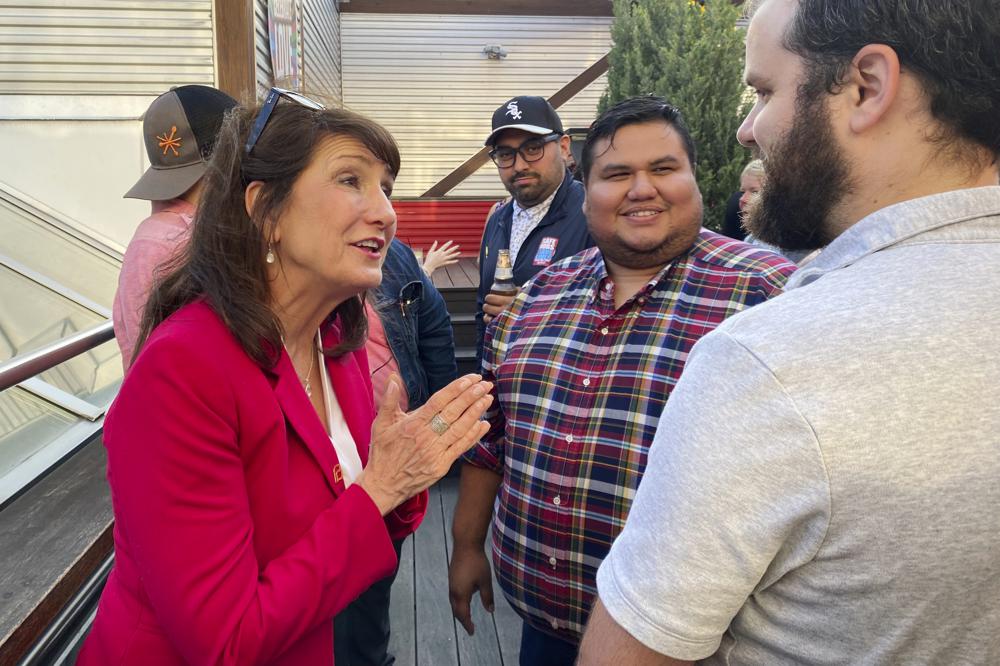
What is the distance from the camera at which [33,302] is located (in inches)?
130

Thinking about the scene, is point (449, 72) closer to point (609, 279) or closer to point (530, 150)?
point (530, 150)

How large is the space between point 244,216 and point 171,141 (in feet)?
3.38

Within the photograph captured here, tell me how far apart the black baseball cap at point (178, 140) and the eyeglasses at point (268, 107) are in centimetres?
83

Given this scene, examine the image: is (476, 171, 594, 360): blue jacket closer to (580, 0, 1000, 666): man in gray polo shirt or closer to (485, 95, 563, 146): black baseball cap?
(485, 95, 563, 146): black baseball cap

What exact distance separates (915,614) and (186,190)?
7.10 feet

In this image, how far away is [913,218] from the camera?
2.50 feet

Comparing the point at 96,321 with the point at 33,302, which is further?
the point at 96,321

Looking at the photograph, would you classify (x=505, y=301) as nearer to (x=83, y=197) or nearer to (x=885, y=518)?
(x=885, y=518)

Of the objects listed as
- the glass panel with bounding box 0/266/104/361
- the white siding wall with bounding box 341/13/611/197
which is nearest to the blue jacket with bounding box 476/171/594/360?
the glass panel with bounding box 0/266/104/361

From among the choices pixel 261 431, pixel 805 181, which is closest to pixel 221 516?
pixel 261 431

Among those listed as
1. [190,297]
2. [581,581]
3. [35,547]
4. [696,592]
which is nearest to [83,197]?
[35,547]

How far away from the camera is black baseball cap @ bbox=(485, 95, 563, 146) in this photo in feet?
11.6

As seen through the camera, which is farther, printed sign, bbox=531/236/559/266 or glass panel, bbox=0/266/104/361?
printed sign, bbox=531/236/559/266

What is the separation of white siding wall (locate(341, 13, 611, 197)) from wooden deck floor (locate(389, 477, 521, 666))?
261 inches
